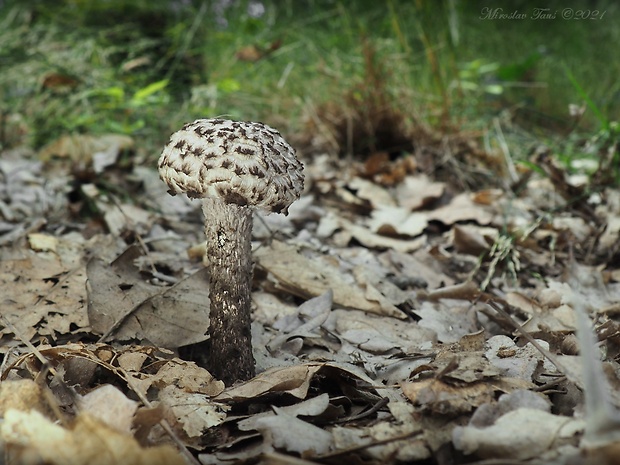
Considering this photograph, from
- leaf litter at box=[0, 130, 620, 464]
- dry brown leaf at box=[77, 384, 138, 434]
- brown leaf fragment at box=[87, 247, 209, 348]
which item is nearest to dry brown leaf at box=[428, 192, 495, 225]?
leaf litter at box=[0, 130, 620, 464]

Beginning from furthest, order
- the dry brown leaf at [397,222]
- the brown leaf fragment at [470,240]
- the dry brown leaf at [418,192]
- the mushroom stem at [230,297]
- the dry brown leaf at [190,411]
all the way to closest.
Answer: the dry brown leaf at [418,192]
the dry brown leaf at [397,222]
the brown leaf fragment at [470,240]
the mushroom stem at [230,297]
the dry brown leaf at [190,411]

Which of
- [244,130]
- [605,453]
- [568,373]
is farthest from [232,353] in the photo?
[605,453]

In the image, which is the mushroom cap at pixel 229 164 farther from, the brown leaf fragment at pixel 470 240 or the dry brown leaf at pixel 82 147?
the dry brown leaf at pixel 82 147

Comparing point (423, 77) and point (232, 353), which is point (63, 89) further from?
point (232, 353)

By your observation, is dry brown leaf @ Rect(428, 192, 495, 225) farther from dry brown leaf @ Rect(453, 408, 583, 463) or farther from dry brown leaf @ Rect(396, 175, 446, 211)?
dry brown leaf @ Rect(453, 408, 583, 463)

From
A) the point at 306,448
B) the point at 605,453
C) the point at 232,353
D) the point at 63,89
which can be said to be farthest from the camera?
the point at 63,89

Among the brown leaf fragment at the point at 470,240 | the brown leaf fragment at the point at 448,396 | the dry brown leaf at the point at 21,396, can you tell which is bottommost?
the brown leaf fragment at the point at 470,240

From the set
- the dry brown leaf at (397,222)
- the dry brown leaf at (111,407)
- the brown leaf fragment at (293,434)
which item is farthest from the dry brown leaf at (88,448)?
the dry brown leaf at (397,222)
